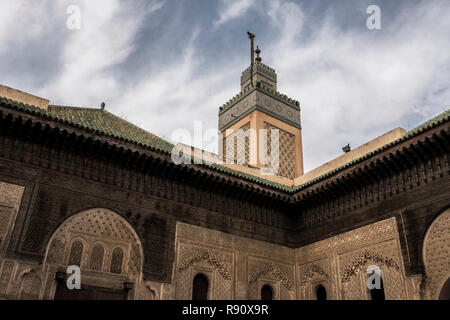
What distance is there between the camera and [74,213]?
789cm

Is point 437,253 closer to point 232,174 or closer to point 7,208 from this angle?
point 232,174

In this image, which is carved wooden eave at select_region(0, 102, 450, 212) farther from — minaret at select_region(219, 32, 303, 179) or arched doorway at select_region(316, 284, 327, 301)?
A: minaret at select_region(219, 32, 303, 179)

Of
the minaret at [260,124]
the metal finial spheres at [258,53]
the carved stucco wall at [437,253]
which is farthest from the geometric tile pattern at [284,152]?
the carved stucco wall at [437,253]

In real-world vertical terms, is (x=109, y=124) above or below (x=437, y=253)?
above

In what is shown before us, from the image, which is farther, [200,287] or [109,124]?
[109,124]

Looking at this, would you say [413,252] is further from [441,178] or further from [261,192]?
[261,192]

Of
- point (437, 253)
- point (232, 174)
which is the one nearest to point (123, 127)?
point (232, 174)

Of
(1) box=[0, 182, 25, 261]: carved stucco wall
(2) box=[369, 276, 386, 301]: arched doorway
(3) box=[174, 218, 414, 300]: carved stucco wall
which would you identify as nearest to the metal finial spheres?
(3) box=[174, 218, 414, 300]: carved stucco wall

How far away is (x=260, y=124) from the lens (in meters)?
13.8

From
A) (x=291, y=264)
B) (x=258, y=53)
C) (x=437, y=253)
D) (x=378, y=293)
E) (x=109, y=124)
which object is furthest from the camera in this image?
(x=258, y=53)

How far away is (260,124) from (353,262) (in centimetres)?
580

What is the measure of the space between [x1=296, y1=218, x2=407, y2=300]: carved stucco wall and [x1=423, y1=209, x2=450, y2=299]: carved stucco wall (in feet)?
1.50
